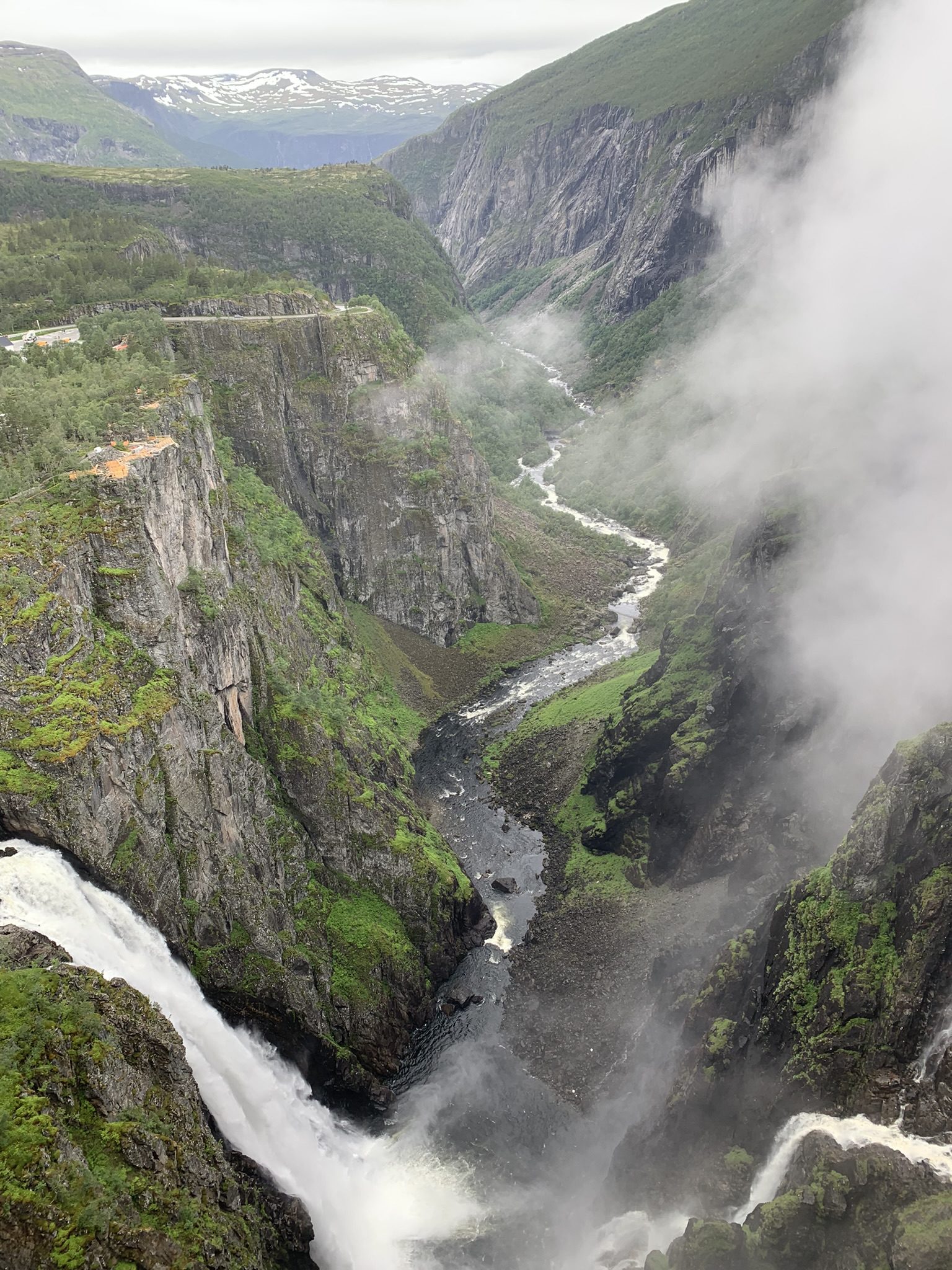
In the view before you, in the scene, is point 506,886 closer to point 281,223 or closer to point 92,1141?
point 92,1141

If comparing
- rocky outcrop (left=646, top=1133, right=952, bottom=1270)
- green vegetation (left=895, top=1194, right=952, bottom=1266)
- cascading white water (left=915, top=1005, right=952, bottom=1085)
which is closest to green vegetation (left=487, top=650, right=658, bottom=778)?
cascading white water (left=915, top=1005, right=952, bottom=1085)

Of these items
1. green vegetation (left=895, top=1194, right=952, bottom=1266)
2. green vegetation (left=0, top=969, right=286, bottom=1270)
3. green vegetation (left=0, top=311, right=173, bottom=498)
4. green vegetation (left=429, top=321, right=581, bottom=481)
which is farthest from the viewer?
green vegetation (left=429, top=321, right=581, bottom=481)

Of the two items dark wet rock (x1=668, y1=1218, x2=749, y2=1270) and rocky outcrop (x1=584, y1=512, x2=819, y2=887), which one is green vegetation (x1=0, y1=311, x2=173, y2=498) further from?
dark wet rock (x1=668, y1=1218, x2=749, y2=1270)

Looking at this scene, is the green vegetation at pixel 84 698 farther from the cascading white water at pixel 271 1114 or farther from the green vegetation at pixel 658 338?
the green vegetation at pixel 658 338

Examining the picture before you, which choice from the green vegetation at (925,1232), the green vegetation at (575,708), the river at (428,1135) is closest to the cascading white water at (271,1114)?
the river at (428,1135)

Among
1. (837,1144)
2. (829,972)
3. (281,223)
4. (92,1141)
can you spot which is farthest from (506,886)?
(281,223)

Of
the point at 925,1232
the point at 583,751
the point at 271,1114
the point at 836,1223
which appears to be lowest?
the point at 583,751

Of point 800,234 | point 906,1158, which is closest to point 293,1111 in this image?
point 906,1158
